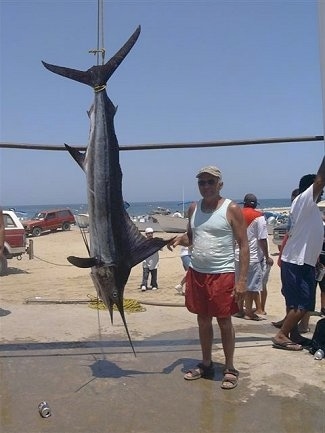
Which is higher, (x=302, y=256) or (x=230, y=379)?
(x=302, y=256)

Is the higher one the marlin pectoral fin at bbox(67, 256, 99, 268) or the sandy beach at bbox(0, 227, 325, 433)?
the marlin pectoral fin at bbox(67, 256, 99, 268)

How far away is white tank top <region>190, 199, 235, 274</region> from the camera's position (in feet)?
11.5

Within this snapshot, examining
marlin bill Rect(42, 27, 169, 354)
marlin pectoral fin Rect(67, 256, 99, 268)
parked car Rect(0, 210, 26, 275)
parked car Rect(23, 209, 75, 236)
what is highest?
marlin bill Rect(42, 27, 169, 354)

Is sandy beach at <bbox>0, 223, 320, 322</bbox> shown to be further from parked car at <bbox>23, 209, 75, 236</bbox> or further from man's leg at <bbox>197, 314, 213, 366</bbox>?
parked car at <bbox>23, 209, 75, 236</bbox>

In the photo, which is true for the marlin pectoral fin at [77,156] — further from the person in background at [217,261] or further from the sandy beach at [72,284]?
the sandy beach at [72,284]

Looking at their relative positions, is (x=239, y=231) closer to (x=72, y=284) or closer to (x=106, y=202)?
(x=106, y=202)

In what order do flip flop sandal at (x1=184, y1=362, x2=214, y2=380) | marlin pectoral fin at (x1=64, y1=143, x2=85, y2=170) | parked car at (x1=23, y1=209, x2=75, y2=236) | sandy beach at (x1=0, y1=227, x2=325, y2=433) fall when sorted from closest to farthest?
sandy beach at (x1=0, y1=227, x2=325, y2=433) → marlin pectoral fin at (x1=64, y1=143, x2=85, y2=170) → flip flop sandal at (x1=184, y1=362, x2=214, y2=380) → parked car at (x1=23, y1=209, x2=75, y2=236)

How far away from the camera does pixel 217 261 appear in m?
3.52

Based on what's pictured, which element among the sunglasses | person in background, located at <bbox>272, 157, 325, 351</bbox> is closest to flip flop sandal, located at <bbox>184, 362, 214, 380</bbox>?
person in background, located at <bbox>272, 157, 325, 351</bbox>

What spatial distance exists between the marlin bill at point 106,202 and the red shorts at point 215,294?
0.45m

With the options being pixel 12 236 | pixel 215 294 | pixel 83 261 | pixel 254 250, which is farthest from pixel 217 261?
pixel 12 236

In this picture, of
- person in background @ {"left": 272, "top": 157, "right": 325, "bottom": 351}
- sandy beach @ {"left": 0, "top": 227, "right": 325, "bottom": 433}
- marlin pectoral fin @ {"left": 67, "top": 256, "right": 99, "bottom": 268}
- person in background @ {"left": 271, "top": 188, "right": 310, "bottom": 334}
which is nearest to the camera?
sandy beach @ {"left": 0, "top": 227, "right": 325, "bottom": 433}

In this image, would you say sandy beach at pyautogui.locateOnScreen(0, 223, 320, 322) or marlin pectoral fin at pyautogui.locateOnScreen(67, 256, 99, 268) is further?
→ sandy beach at pyautogui.locateOnScreen(0, 223, 320, 322)

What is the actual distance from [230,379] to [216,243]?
0.93m
